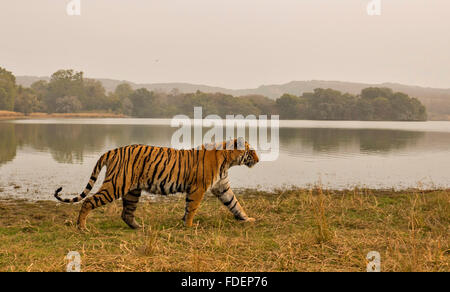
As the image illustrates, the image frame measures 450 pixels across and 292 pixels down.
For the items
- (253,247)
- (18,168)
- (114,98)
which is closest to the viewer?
(253,247)

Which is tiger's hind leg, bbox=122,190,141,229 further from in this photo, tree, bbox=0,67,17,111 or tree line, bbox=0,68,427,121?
tree line, bbox=0,68,427,121

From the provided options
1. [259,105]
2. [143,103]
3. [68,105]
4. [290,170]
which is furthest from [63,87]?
[290,170]

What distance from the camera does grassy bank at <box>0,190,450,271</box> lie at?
4.93m

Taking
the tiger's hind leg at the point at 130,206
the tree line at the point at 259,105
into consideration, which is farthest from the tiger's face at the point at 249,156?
the tree line at the point at 259,105

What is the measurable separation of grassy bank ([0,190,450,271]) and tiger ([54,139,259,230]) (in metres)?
0.44

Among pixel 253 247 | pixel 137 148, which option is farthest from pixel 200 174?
pixel 253 247

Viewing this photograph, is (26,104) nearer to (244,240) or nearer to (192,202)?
(192,202)

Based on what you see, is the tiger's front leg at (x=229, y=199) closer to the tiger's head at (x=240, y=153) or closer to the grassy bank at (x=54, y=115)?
the tiger's head at (x=240, y=153)

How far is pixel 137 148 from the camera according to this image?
24.0ft

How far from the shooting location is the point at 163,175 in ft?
23.9

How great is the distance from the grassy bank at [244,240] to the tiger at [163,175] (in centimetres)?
44

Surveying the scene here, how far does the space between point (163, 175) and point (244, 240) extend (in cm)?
Answer: 194

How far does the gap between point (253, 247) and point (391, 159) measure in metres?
20.3

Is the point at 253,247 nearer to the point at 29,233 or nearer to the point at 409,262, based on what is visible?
the point at 409,262
